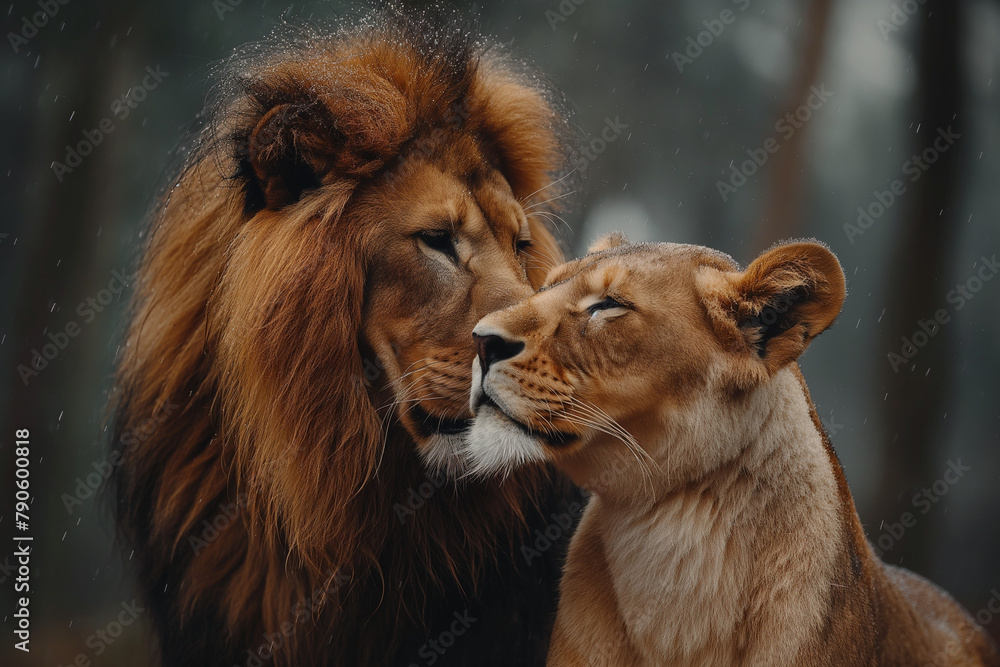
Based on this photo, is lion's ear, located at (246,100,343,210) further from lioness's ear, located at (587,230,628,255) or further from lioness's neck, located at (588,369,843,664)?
lioness's neck, located at (588,369,843,664)

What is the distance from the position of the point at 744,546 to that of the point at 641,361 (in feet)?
1.47

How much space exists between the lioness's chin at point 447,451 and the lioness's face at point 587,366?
23 centimetres

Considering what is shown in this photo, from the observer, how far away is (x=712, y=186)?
6207 mm

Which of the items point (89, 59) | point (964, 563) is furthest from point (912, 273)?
point (89, 59)

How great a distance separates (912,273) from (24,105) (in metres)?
5.62

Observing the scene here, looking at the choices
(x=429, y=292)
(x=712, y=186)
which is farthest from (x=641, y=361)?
(x=712, y=186)

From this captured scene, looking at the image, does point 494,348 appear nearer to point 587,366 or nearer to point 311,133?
point 587,366

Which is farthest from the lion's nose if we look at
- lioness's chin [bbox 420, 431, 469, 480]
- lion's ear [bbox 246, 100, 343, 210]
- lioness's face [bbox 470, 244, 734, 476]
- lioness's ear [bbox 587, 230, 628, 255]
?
lion's ear [bbox 246, 100, 343, 210]

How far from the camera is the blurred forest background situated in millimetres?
4848

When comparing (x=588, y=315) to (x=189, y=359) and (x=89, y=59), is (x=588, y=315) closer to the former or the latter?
(x=189, y=359)

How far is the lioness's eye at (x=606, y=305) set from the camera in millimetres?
1782

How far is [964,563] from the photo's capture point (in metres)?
5.46

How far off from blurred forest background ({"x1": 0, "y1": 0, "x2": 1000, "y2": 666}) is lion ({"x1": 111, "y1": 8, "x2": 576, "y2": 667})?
7.99 feet

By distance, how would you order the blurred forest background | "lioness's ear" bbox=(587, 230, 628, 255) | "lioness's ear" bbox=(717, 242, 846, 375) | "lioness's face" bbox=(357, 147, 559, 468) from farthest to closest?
the blurred forest background
"lioness's ear" bbox=(587, 230, 628, 255)
"lioness's face" bbox=(357, 147, 559, 468)
"lioness's ear" bbox=(717, 242, 846, 375)
